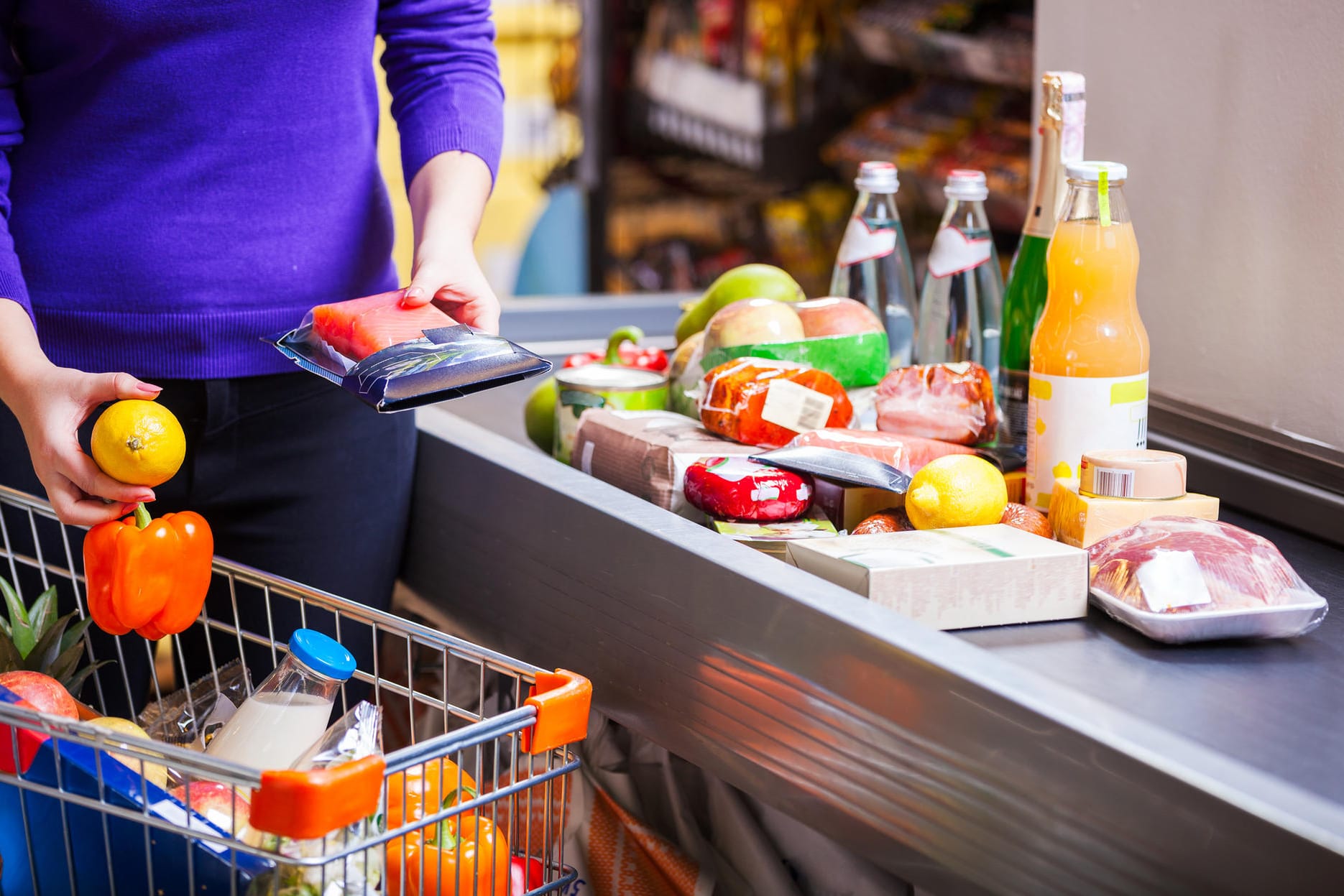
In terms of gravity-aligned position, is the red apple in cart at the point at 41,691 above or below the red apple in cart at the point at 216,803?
above

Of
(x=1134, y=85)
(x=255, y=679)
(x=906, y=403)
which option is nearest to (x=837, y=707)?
(x=906, y=403)

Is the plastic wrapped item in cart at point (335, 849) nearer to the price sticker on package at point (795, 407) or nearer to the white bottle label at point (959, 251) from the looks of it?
the price sticker on package at point (795, 407)

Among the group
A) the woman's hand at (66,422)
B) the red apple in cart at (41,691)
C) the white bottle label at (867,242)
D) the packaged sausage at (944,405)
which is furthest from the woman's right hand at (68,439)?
the white bottle label at (867,242)

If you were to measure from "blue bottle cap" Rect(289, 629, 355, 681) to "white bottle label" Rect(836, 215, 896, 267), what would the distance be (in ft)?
2.62

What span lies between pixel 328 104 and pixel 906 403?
0.64 meters

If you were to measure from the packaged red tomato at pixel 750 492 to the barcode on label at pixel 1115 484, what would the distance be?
0.25 meters

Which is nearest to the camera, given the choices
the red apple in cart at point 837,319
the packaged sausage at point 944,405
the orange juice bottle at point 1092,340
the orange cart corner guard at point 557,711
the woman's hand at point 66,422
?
the orange cart corner guard at point 557,711

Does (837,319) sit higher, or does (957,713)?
(837,319)

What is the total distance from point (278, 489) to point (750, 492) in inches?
19.7

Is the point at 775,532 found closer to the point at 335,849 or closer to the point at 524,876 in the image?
Answer: the point at 524,876

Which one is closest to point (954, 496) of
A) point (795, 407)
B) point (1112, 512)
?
point (1112, 512)

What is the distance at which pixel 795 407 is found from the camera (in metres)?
1.26

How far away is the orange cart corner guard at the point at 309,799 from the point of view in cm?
73

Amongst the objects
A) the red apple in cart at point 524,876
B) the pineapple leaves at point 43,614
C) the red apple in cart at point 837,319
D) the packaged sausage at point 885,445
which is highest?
the red apple in cart at point 837,319
